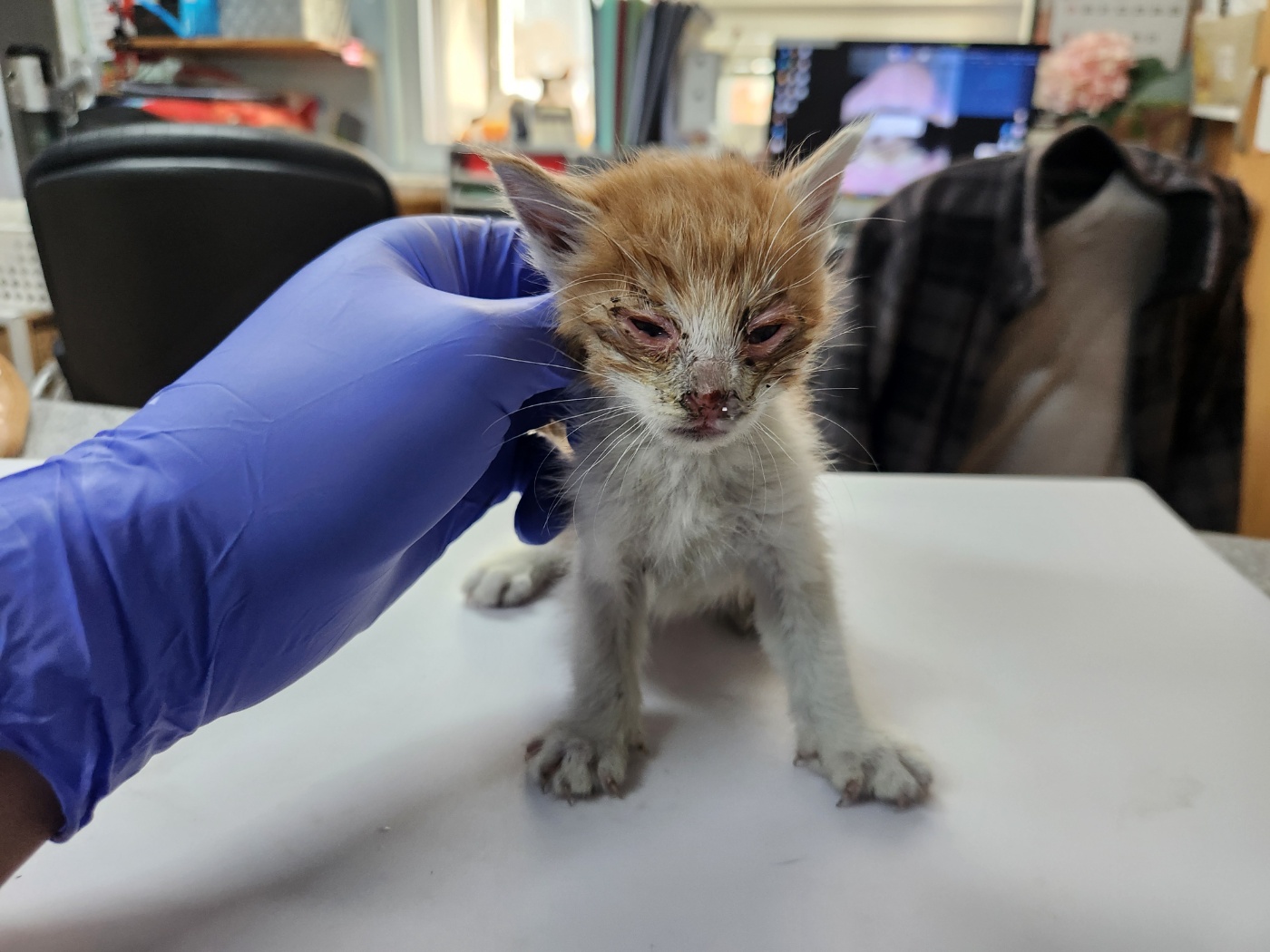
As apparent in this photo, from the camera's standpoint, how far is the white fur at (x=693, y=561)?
64 cm

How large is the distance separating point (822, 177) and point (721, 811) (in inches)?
21.7

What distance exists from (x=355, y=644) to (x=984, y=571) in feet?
2.39

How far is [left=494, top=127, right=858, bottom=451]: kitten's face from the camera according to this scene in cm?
60

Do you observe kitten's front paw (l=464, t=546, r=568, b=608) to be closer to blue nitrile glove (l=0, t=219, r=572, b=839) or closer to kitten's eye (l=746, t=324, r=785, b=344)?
blue nitrile glove (l=0, t=219, r=572, b=839)

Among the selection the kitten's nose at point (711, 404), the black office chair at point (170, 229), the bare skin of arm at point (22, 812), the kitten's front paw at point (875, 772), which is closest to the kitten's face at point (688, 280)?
the kitten's nose at point (711, 404)

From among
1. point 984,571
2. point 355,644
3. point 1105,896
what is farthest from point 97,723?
point 984,571

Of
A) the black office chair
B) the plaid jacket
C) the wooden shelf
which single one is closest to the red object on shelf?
the wooden shelf

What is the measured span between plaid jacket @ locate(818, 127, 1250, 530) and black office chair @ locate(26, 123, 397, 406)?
39.1 inches

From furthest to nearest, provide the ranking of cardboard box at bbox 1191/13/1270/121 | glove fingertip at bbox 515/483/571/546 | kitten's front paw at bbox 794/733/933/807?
cardboard box at bbox 1191/13/1270/121
glove fingertip at bbox 515/483/571/546
kitten's front paw at bbox 794/733/933/807

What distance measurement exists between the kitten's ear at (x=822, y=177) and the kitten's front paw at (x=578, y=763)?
495 mm

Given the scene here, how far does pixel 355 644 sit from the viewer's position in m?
0.77

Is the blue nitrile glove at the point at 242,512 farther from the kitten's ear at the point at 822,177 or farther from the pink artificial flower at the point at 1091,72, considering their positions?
the pink artificial flower at the point at 1091,72

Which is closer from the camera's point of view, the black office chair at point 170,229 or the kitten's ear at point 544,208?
the kitten's ear at point 544,208

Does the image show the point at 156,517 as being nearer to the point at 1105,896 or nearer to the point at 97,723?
the point at 97,723
